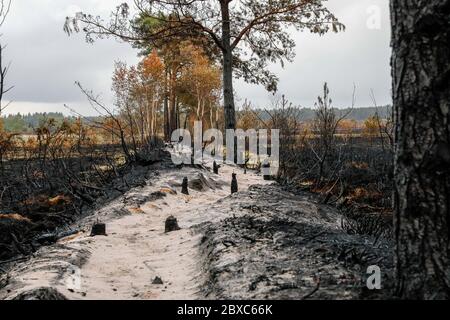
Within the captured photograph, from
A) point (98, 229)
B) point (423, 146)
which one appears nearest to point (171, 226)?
point (98, 229)

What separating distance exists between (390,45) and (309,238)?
239cm

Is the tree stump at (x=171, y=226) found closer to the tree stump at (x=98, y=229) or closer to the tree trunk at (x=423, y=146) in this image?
the tree stump at (x=98, y=229)

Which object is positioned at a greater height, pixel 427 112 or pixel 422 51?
pixel 422 51

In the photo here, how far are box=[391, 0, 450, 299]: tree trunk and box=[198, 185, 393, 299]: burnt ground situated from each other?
396 mm

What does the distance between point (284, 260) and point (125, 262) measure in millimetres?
1937

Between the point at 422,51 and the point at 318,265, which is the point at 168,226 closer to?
the point at 318,265

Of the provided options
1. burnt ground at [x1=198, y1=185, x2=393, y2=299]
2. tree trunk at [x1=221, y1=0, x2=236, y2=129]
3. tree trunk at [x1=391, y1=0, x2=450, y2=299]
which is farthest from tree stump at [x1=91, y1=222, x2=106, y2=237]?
tree trunk at [x1=221, y1=0, x2=236, y2=129]

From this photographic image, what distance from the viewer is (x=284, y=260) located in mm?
4066

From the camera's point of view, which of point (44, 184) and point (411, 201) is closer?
point (411, 201)

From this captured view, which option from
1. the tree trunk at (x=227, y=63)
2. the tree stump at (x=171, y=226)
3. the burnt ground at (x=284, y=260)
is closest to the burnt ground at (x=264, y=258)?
the burnt ground at (x=284, y=260)

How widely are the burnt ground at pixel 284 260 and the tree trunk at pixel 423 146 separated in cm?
40

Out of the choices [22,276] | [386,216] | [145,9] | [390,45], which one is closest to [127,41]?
[145,9]
